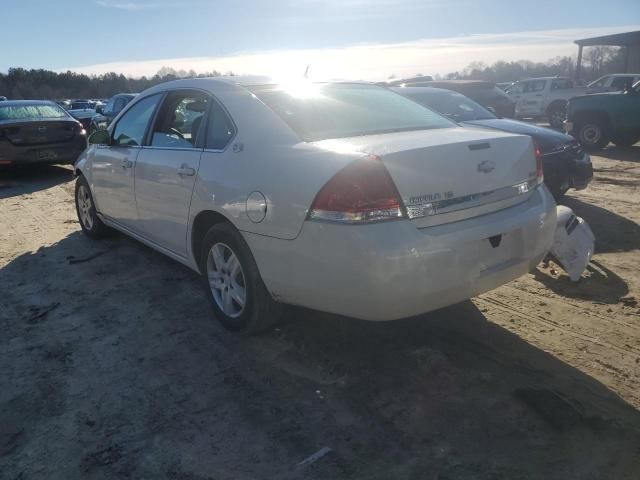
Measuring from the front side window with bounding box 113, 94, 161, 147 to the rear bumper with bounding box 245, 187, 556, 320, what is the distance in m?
2.04

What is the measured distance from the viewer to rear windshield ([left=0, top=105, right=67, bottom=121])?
10398 millimetres

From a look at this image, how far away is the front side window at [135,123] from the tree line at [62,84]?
6417 cm

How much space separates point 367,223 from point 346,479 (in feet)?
3.78

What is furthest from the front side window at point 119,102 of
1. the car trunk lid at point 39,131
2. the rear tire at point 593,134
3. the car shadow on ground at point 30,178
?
the rear tire at point 593,134

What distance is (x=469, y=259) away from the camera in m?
2.84

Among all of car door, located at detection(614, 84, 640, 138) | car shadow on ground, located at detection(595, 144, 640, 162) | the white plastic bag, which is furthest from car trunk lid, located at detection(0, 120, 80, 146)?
car door, located at detection(614, 84, 640, 138)

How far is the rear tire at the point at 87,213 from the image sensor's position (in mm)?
5762

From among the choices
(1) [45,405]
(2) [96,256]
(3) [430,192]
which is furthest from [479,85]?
(1) [45,405]

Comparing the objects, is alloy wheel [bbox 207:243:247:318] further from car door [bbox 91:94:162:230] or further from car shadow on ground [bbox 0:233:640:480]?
car door [bbox 91:94:162:230]

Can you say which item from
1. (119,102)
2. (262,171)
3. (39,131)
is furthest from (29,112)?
(262,171)

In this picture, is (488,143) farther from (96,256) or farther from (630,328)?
(96,256)

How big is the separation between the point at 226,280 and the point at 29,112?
30.1ft

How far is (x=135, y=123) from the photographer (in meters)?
4.82

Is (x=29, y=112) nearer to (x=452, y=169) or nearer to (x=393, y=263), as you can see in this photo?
(x=452, y=169)
